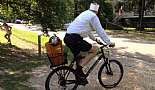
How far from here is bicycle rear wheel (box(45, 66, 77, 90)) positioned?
812 centimetres

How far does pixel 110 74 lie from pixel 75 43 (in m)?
1.44

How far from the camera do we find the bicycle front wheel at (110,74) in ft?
29.8

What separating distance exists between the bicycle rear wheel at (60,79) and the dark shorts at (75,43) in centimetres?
41

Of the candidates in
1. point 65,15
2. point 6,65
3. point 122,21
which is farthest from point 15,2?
point 122,21

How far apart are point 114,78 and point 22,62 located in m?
5.25

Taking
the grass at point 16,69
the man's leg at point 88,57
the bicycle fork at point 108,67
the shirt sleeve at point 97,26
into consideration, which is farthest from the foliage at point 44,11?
the shirt sleeve at point 97,26

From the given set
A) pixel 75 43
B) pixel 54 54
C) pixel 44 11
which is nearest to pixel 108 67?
pixel 75 43

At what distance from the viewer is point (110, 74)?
918 cm

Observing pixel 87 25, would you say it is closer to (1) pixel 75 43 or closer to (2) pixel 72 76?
(1) pixel 75 43

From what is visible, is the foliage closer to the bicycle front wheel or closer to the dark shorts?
the bicycle front wheel

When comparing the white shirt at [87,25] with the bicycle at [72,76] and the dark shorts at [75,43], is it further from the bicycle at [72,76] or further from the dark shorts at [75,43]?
the bicycle at [72,76]

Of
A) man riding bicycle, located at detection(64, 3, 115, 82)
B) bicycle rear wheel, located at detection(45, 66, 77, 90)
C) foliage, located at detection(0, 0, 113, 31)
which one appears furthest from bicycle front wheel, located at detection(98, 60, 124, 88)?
foliage, located at detection(0, 0, 113, 31)

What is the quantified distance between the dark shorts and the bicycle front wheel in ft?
3.13

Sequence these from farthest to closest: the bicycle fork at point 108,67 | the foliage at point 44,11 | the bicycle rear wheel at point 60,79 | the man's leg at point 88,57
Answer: the foliage at point 44,11 < the bicycle fork at point 108,67 < the man's leg at point 88,57 < the bicycle rear wheel at point 60,79
